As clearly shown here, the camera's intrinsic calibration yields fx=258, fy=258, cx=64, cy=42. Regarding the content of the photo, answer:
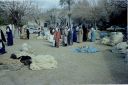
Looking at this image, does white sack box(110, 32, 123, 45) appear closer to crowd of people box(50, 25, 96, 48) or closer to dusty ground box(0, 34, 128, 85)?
crowd of people box(50, 25, 96, 48)

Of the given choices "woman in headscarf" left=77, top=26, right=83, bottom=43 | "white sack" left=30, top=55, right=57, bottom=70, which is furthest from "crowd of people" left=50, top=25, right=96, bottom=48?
"white sack" left=30, top=55, right=57, bottom=70

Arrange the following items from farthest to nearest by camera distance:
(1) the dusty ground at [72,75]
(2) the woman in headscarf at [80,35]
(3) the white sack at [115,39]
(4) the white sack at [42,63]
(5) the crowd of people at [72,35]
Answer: (2) the woman in headscarf at [80,35] → (5) the crowd of people at [72,35] → (3) the white sack at [115,39] → (4) the white sack at [42,63] → (1) the dusty ground at [72,75]

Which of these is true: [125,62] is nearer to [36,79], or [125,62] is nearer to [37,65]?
[37,65]

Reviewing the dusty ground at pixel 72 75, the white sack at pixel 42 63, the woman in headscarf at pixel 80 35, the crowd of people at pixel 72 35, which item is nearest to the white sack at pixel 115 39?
the crowd of people at pixel 72 35

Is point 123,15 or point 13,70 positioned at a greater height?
point 123,15

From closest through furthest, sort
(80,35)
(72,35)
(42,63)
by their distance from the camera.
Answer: (42,63), (72,35), (80,35)

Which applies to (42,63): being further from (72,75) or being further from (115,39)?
(115,39)

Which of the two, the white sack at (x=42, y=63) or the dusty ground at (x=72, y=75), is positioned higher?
the white sack at (x=42, y=63)

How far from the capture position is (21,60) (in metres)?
10.7

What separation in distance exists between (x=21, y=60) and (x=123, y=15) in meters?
23.2

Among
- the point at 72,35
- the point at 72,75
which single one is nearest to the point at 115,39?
the point at 72,35

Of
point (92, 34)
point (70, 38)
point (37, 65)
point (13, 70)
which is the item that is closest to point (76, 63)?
point (37, 65)

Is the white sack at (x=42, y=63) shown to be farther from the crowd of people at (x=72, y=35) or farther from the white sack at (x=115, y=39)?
the white sack at (x=115, y=39)

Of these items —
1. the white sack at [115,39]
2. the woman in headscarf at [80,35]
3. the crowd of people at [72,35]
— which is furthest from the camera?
the woman in headscarf at [80,35]
